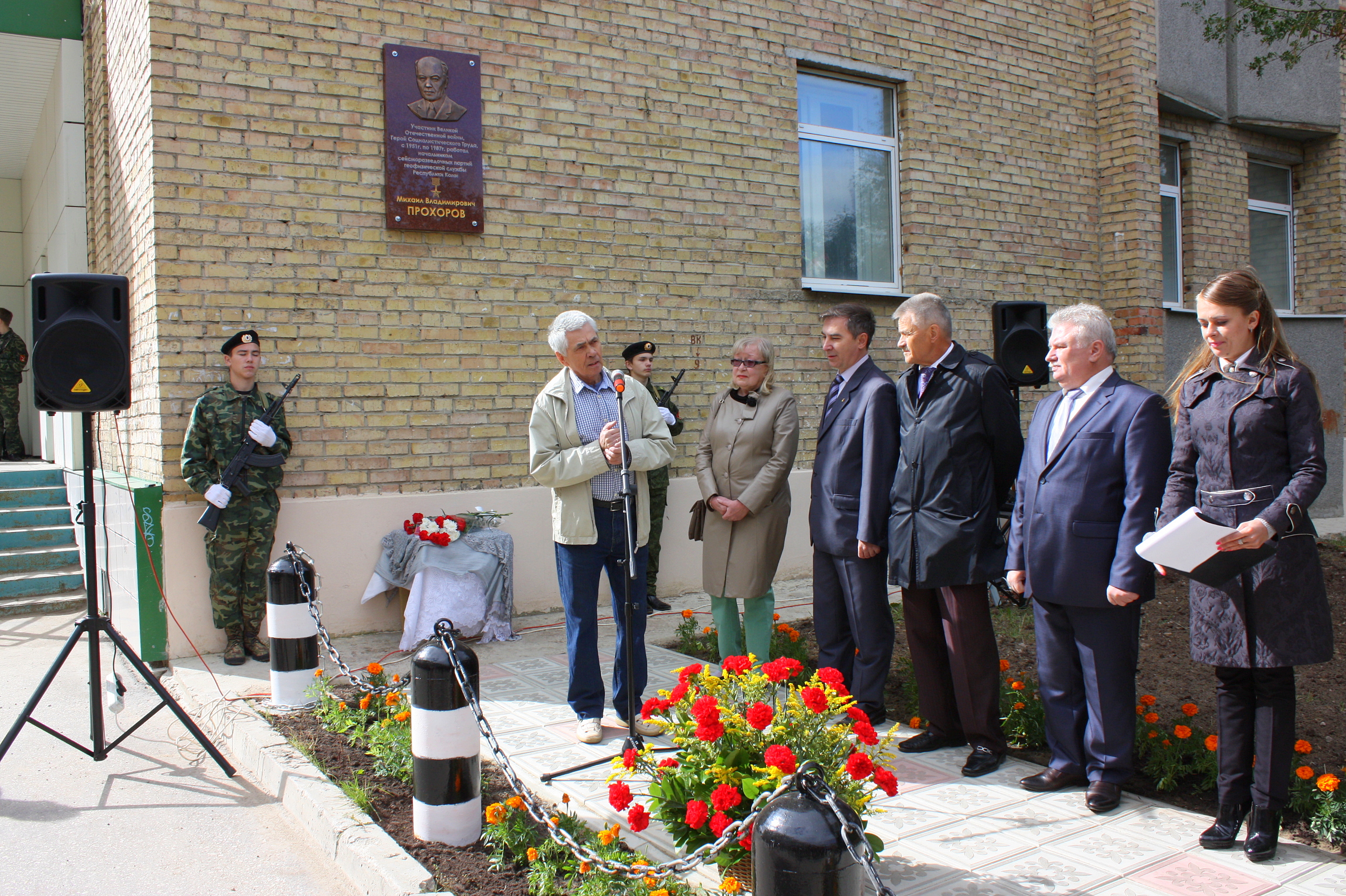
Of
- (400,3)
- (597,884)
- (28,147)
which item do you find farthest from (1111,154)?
(28,147)

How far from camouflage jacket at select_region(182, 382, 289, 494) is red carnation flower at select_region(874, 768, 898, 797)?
465 centimetres

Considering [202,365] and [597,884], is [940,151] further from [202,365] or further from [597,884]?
[597,884]

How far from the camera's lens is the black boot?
121 inches

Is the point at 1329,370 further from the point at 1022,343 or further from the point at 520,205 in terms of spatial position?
the point at 520,205

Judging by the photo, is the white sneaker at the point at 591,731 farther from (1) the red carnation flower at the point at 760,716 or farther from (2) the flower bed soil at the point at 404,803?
(1) the red carnation flower at the point at 760,716

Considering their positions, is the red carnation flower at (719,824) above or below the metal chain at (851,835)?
below

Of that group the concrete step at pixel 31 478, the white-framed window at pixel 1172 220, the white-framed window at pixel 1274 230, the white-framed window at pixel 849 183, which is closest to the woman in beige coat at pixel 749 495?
the white-framed window at pixel 849 183

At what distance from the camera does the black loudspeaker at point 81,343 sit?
4.32 metres

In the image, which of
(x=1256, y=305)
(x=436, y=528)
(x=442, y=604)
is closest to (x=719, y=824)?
(x=1256, y=305)

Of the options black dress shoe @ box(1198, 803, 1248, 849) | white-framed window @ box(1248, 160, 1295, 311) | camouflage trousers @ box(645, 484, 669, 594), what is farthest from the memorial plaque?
white-framed window @ box(1248, 160, 1295, 311)

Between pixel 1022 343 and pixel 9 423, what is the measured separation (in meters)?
11.3

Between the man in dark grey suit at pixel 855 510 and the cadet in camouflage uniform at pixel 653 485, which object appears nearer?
the man in dark grey suit at pixel 855 510

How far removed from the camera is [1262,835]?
3.09 m

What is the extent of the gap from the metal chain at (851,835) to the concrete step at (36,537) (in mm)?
8514
